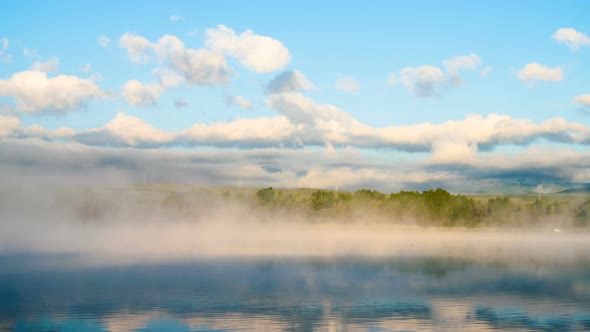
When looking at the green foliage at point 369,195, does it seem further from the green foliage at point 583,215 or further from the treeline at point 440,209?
the green foliage at point 583,215

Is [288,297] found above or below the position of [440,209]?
below

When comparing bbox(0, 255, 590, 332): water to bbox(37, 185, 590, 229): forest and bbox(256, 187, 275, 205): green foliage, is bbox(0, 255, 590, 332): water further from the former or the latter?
bbox(256, 187, 275, 205): green foliage

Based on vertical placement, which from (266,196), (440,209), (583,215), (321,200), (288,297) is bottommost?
(288,297)

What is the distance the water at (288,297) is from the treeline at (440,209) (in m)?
109

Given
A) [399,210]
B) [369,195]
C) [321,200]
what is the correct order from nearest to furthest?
[399,210] → [321,200] → [369,195]

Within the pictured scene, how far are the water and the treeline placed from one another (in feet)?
359

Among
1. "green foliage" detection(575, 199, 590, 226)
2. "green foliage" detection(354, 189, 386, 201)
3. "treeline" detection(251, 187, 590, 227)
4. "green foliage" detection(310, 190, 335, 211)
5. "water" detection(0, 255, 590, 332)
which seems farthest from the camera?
"green foliage" detection(354, 189, 386, 201)

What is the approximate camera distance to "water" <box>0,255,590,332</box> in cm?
2739

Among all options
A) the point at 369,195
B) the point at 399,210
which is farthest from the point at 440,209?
the point at 369,195

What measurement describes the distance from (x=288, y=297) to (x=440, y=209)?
136066 mm

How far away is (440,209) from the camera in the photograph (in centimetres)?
16600

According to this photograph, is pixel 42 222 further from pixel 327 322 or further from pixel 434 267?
pixel 327 322

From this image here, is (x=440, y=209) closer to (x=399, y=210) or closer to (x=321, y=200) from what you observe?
(x=399, y=210)

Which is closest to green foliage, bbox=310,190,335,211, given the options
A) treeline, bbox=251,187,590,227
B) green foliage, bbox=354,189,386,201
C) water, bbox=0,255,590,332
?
treeline, bbox=251,187,590,227
